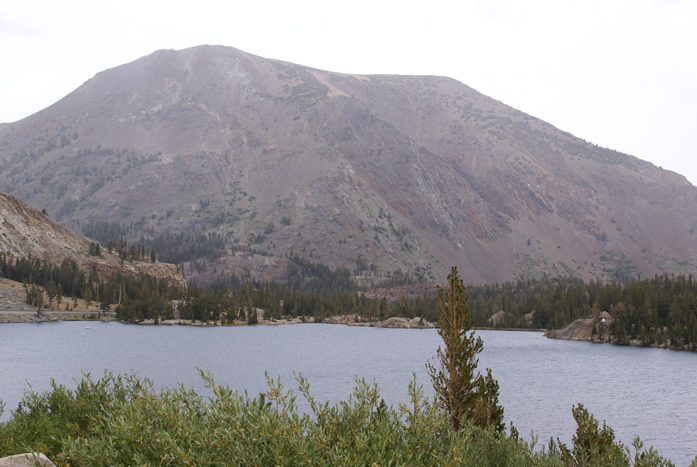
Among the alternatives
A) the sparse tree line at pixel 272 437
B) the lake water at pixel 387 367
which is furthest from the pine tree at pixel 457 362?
the lake water at pixel 387 367

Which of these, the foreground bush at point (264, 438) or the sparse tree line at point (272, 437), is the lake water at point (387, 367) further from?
the foreground bush at point (264, 438)

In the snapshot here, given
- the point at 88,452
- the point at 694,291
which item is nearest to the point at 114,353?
the point at 88,452

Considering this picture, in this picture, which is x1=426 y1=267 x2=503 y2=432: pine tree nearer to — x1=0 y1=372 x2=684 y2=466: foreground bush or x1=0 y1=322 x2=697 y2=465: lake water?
x1=0 y1=372 x2=684 y2=466: foreground bush

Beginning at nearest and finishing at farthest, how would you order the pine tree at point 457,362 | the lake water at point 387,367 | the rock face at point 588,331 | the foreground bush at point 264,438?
the foreground bush at point 264,438, the pine tree at point 457,362, the lake water at point 387,367, the rock face at point 588,331

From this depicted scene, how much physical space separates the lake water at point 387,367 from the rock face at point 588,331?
31.4 ft

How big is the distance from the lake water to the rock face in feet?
31.4

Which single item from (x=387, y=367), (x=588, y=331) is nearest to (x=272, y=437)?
(x=387, y=367)

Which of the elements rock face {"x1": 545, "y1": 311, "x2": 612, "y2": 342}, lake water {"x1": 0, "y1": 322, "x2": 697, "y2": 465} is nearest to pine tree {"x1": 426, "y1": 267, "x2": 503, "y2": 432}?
lake water {"x1": 0, "y1": 322, "x2": 697, "y2": 465}

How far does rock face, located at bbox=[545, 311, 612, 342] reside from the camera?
529 ft

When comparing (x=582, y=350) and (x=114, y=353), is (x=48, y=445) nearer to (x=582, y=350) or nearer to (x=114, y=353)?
(x=114, y=353)

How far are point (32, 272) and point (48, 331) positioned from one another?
58.2 metres

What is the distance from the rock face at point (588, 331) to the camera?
161m

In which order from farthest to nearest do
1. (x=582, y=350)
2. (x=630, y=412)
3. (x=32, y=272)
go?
1. (x=32, y=272)
2. (x=582, y=350)
3. (x=630, y=412)

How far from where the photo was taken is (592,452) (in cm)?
2912
